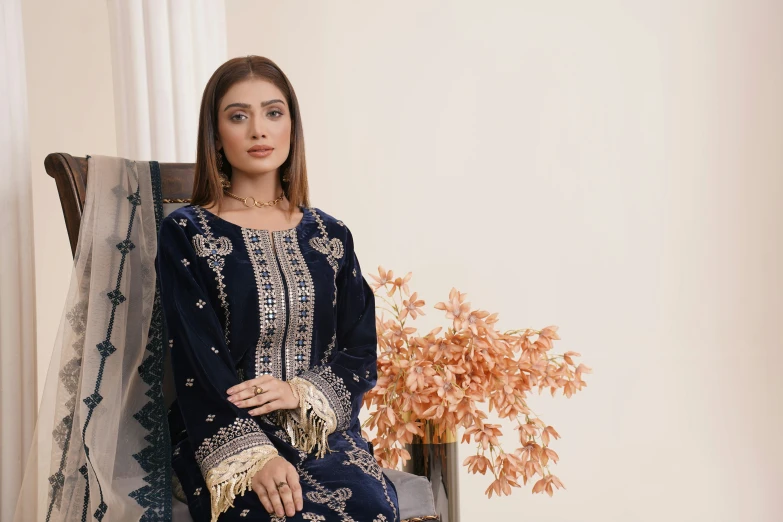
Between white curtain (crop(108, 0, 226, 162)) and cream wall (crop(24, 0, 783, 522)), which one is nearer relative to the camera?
white curtain (crop(108, 0, 226, 162))

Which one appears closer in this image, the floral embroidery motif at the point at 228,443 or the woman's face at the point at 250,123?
the floral embroidery motif at the point at 228,443

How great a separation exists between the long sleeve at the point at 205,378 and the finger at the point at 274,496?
41mm

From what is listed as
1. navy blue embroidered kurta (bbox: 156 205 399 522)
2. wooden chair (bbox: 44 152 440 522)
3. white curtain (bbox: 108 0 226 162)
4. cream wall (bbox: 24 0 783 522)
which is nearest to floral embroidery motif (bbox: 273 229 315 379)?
navy blue embroidered kurta (bbox: 156 205 399 522)

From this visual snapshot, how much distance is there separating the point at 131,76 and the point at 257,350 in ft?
3.27

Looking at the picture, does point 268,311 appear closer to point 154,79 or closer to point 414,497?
point 414,497

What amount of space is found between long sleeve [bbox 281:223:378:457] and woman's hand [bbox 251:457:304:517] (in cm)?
15

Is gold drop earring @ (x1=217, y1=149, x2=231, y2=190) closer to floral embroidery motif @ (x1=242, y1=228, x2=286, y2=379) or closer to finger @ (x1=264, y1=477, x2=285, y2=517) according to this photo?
floral embroidery motif @ (x1=242, y1=228, x2=286, y2=379)

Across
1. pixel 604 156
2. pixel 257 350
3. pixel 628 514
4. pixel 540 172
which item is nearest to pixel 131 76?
pixel 257 350

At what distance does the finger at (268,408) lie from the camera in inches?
63.7

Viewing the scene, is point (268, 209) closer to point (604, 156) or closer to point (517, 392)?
point (517, 392)

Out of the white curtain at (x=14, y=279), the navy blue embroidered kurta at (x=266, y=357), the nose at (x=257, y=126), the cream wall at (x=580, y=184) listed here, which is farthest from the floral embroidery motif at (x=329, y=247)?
the cream wall at (x=580, y=184)

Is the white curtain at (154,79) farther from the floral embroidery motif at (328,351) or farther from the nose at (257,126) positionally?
the floral embroidery motif at (328,351)

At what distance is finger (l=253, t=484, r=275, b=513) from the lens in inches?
58.1

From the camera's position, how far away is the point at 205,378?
161 centimetres
